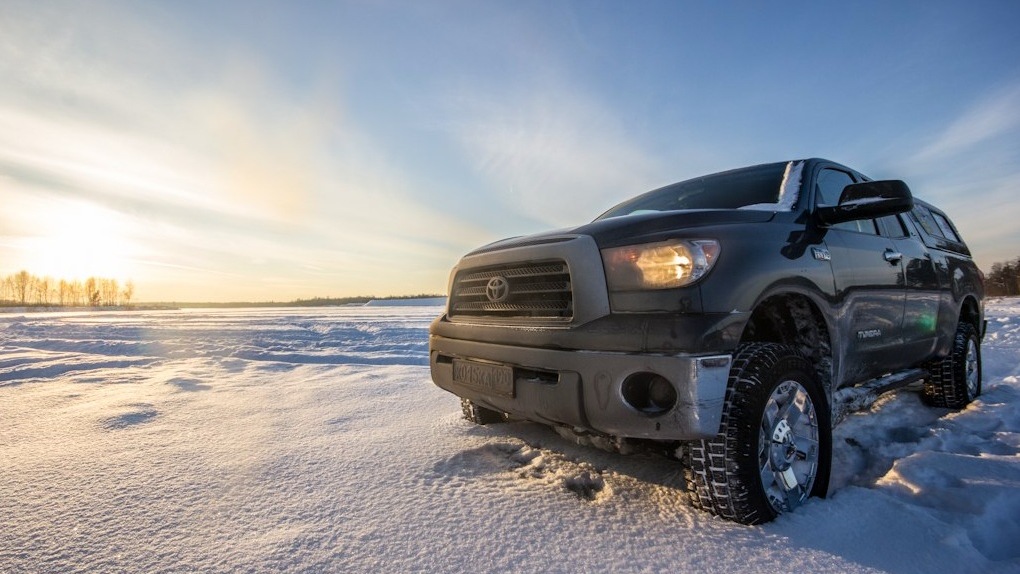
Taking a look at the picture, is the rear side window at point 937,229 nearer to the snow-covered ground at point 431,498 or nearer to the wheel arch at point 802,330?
the snow-covered ground at point 431,498

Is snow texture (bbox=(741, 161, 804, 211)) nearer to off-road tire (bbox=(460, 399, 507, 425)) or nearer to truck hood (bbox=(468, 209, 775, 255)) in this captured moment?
truck hood (bbox=(468, 209, 775, 255))

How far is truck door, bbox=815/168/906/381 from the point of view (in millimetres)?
2518

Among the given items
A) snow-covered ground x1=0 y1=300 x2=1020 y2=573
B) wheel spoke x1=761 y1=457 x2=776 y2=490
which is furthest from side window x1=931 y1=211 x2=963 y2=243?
wheel spoke x1=761 y1=457 x2=776 y2=490

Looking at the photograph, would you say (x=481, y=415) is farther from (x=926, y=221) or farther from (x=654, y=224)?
(x=926, y=221)

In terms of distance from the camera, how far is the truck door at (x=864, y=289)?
8.26 feet

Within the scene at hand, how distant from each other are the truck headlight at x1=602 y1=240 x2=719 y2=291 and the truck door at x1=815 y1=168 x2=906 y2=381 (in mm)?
1158

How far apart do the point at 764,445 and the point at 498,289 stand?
54.1 inches

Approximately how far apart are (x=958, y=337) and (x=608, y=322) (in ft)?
14.1

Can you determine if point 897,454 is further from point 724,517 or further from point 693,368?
point 693,368

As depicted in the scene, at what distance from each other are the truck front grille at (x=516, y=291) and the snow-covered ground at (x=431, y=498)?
807mm

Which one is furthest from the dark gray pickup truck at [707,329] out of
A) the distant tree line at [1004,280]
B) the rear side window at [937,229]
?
the distant tree line at [1004,280]

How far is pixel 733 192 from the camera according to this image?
2932 millimetres

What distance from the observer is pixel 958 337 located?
409cm

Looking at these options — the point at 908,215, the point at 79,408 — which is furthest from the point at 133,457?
the point at 908,215
